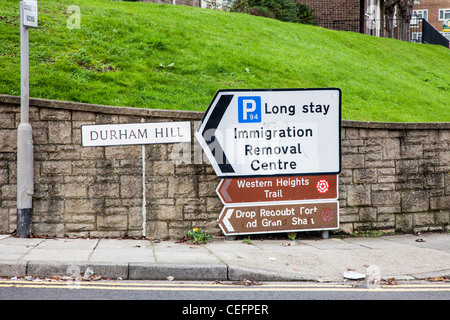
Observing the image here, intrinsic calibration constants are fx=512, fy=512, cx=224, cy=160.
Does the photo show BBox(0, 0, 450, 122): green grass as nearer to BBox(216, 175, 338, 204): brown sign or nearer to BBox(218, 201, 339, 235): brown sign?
BBox(216, 175, 338, 204): brown sign

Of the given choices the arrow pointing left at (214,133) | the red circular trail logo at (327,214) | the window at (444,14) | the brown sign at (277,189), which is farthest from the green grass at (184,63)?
the window at (444,14)

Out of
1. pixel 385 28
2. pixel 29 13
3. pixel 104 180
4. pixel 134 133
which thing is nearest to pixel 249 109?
pixel 134 133

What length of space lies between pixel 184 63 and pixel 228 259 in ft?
21.6

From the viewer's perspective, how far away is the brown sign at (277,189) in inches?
326

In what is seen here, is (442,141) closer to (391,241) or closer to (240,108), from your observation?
(391,241)

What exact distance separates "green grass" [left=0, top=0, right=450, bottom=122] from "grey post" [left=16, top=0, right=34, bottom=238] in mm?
1776

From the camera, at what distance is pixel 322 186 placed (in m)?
8.60

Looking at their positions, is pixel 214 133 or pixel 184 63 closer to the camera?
pixel 214 133

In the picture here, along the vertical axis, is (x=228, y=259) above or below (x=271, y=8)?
below

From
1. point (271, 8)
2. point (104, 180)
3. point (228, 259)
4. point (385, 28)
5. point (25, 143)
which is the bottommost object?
point (228, 259)

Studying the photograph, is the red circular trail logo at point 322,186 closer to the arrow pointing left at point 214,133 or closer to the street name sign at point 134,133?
the arrow pointing left at point 214,133

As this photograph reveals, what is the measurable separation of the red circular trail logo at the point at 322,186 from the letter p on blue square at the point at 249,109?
1.50 metres

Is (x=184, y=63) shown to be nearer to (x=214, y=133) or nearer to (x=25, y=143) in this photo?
(x=214, y=133)

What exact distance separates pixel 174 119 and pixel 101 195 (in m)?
1.68
